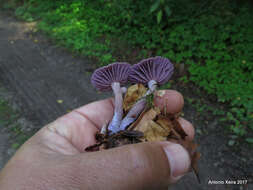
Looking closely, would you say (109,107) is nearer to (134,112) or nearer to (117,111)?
A: (117,111)

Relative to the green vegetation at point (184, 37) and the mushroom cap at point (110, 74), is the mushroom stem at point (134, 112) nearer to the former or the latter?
the mushroom cap at point (110, 74)

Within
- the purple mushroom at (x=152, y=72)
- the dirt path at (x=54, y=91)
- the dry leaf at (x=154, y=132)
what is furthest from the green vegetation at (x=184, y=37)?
the dry leaf at (x=154, y=132)

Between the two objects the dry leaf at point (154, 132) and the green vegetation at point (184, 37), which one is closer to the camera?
the dry leaf at point (154, 132)

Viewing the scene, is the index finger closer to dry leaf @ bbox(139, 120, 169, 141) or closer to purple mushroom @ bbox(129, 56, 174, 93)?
purple mushroom @ bbox(129, 56, 174, 93)

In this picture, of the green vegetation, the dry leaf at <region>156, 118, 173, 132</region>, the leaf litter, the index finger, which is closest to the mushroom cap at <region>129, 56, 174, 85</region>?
the index finger

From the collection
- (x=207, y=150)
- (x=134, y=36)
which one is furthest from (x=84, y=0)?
(x=207, y=150)

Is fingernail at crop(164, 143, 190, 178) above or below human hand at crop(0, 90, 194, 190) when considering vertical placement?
below

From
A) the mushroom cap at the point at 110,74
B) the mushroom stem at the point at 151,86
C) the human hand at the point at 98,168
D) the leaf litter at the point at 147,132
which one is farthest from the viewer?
the mushroom stem at the point at 151,86
